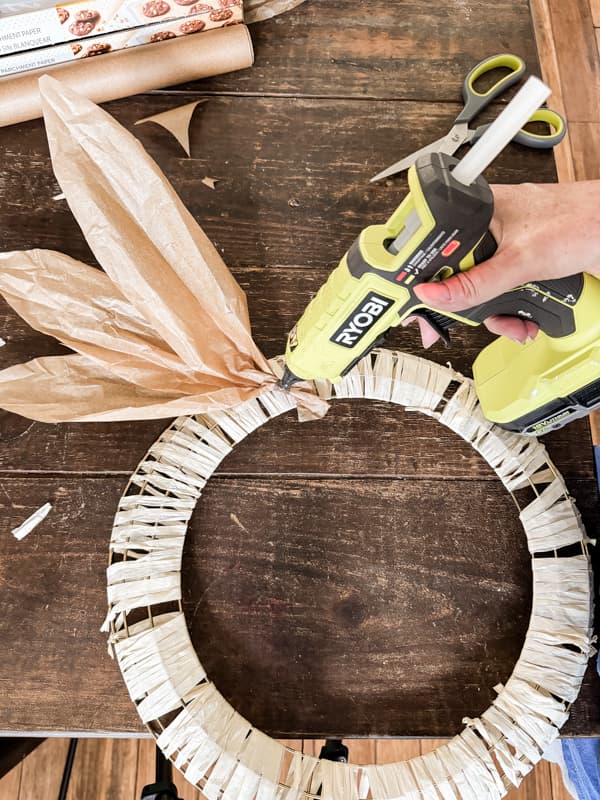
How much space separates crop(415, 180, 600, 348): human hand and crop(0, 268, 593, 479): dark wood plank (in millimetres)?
187

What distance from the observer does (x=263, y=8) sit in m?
0.72

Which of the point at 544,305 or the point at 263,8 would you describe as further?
the point at 263,8

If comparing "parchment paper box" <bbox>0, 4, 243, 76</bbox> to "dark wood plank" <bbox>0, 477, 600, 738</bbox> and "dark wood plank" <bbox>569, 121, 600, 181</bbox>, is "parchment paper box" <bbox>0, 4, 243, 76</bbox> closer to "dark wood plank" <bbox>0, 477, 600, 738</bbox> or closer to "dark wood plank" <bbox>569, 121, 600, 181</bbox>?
"dark wood plank" <bbox>0, 477, 600, 738</bbox>

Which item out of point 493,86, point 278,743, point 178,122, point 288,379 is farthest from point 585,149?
point 278,743

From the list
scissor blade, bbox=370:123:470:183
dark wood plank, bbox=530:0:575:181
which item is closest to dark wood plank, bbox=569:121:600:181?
dark wood plank, bbox=530:0:575:181

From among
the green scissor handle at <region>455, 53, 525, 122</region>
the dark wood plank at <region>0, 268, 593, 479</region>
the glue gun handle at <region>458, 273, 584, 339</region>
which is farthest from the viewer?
the green scissor handle at <region>455, 53, 525, 122</region>

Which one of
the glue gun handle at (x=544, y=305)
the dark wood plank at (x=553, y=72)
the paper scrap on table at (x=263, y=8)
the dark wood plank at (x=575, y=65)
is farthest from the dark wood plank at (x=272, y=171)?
the dark wood plank at (x=575, y=65)

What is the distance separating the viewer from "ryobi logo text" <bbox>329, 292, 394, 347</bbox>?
0.42 metres

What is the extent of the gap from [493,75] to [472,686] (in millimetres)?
641

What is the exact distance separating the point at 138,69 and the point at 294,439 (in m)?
0.42

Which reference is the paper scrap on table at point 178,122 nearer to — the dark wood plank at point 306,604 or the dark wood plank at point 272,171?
the dark wood plank at point 272,171

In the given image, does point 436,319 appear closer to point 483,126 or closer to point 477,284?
point 477,284

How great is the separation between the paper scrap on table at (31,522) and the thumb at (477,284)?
0.38 meters

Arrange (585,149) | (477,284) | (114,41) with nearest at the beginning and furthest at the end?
1. (477,284)
2. (114,41)
3. (585,149)
